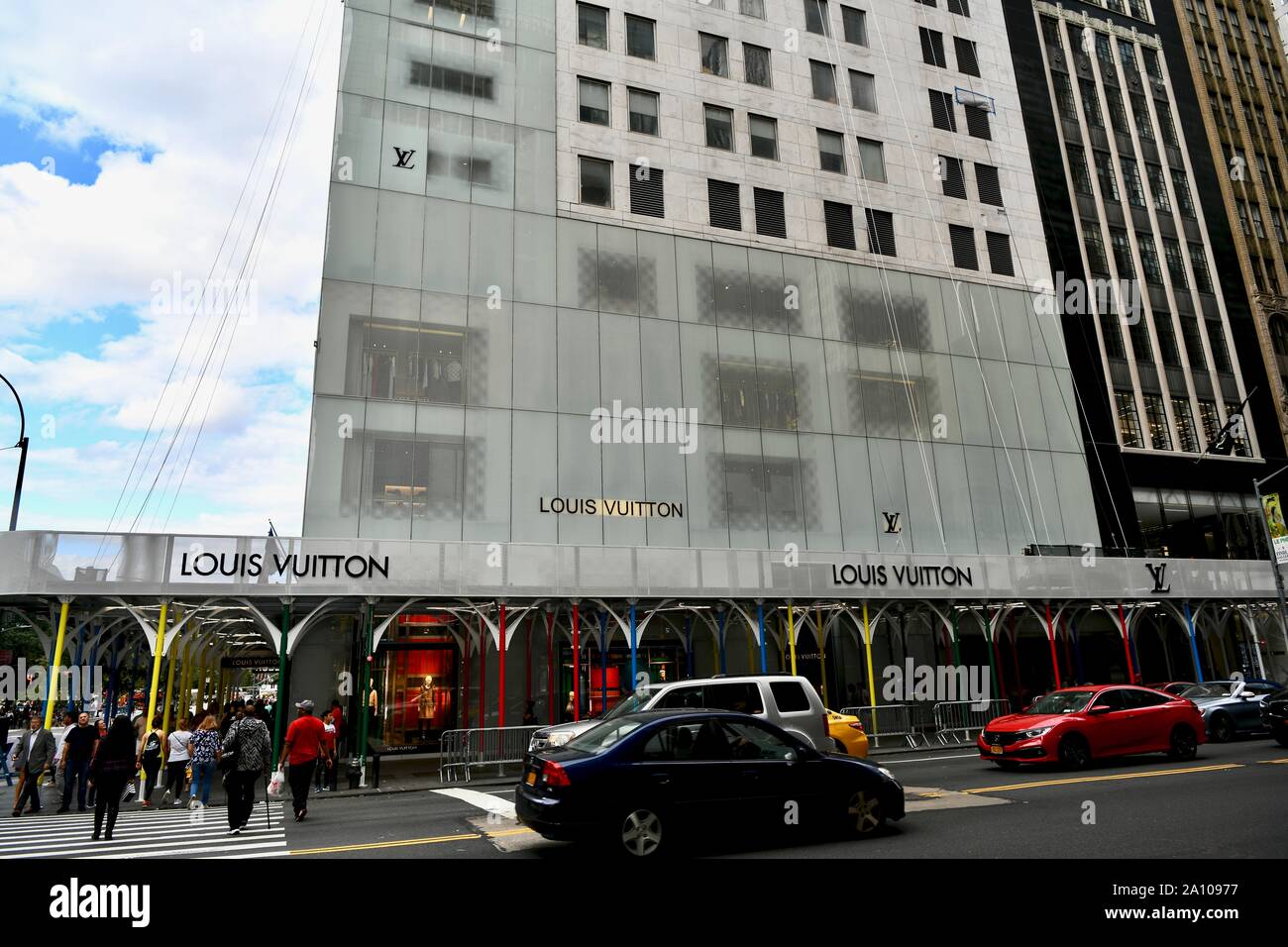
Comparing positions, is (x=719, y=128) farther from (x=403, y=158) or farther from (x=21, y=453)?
(x=21, y=453)

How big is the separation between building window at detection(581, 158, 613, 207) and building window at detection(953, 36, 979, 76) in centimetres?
1943

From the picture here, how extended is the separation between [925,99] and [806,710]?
106ft

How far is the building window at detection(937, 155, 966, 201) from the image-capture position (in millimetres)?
34250

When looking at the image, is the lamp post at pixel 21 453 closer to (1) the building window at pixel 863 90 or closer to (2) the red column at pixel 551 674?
(2) the red column at pixel 551 674

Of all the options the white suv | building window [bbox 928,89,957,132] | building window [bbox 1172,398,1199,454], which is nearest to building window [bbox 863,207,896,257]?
building window [bbox 928,89,957,132]

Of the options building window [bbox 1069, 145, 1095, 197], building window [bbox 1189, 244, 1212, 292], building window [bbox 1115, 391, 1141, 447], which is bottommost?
building window [bbox 1115, 391, 1141, 447]

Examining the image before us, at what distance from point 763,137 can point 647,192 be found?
6183 millimetres

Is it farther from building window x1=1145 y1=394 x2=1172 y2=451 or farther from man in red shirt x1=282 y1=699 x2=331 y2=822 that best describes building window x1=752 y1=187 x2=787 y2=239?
man in red shirt x1=282 y1=699 x2=331 y2=822

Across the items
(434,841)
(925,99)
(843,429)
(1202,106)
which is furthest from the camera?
(1202,106)

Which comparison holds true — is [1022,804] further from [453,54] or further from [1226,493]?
[1226,493]

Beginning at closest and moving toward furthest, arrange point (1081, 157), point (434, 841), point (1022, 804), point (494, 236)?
point (434, 841) < point (1022, 804) < point (494, 236) < point (1081, 157)

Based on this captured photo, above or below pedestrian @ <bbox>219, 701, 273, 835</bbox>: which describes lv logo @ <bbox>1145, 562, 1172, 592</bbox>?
above

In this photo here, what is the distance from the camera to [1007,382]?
3209 centimetres
